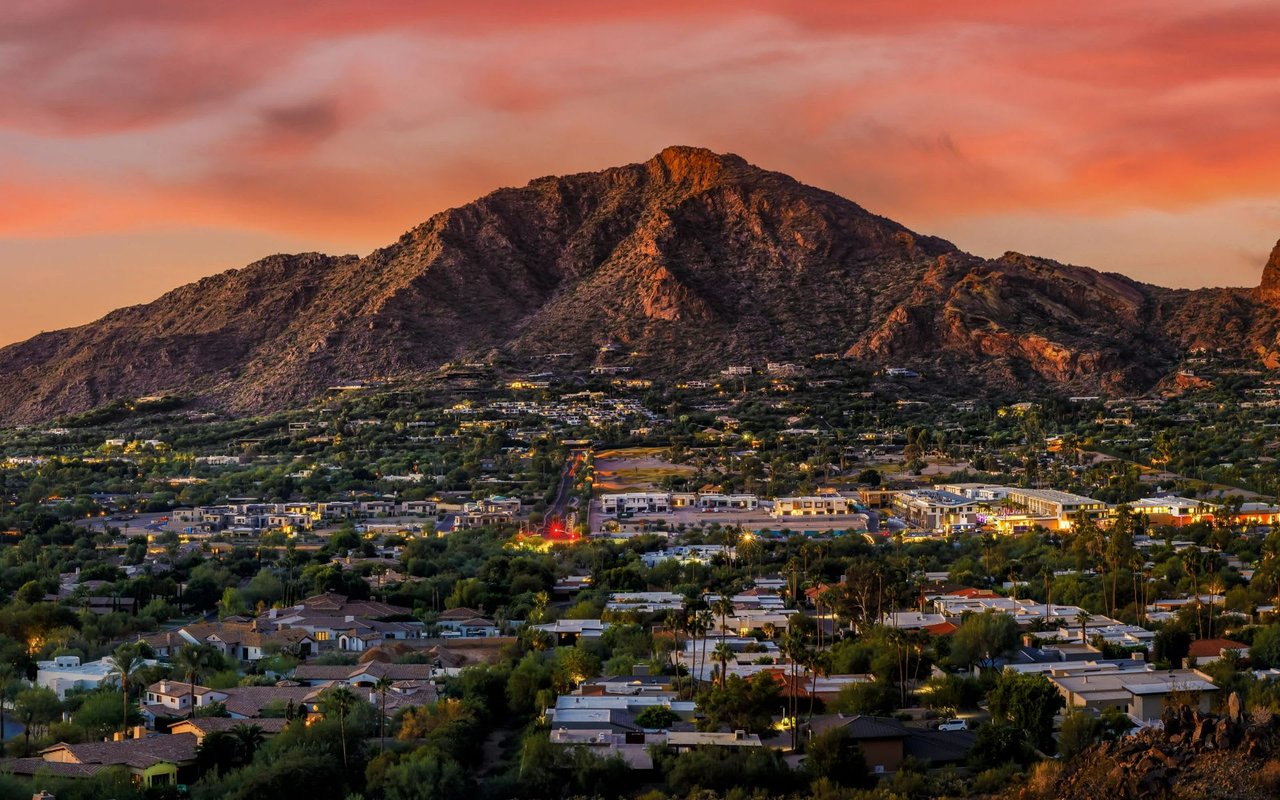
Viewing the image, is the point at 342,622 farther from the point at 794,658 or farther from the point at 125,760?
the point at 125,760

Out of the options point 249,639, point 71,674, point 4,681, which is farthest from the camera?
point 249,639

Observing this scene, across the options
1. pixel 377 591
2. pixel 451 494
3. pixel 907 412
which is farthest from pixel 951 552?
pixel 907 412

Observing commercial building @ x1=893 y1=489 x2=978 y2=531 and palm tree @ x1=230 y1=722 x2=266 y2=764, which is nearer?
palm tree @ x1=230 y1=722 x2=266 y2=764

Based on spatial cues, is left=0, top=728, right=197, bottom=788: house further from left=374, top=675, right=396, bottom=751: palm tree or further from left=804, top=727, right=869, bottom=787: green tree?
left=804, top=727, right=869, bottom=787: green tree

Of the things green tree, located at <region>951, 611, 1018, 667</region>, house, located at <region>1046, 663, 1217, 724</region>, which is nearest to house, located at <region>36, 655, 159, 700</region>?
green tree, located at <region>951, 611, 1018, 667</region>

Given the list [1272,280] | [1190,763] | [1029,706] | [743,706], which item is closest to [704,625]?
[743,706]

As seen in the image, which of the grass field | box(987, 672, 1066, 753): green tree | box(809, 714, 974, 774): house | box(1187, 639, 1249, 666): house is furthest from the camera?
the grass field

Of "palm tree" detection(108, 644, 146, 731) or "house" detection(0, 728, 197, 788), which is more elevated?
"palm tree" detection(108, 644, 146, 731)
